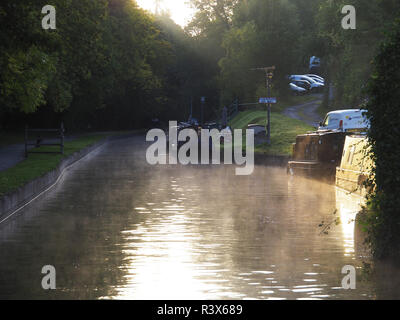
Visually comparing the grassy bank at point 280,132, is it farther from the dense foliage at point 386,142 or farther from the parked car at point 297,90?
the dense foliage at point 386,142

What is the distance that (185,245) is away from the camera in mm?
13398

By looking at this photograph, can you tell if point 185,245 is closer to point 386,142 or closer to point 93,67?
point 386,142

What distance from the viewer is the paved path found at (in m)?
64.7

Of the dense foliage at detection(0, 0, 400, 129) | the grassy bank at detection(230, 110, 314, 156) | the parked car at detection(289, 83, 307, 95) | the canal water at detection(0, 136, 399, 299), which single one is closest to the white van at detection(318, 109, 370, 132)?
the dense foliage at detection(0, 0, 400, 129)

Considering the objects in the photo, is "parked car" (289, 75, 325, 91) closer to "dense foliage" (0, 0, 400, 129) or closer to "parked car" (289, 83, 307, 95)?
"dense foliage" (0, 0, 400, 129)

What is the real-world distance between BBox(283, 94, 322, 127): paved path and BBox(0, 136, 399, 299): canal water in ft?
131

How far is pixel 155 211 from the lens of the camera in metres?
18.7

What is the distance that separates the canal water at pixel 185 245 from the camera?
32.3ft

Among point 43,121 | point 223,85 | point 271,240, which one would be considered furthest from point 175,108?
point 271,240

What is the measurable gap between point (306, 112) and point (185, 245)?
2305 inches

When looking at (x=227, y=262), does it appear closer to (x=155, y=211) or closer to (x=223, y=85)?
(x=155, y=211)

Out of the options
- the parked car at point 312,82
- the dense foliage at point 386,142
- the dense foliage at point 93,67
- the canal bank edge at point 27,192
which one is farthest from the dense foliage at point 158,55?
the canal bank edge at point 27,192

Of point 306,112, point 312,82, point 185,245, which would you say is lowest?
point 185,245

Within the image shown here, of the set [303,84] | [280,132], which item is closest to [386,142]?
[280,132]
